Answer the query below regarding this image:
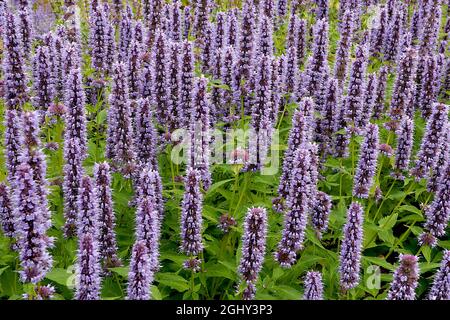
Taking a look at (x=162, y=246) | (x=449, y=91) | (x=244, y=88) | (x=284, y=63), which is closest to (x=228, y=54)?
(x=244, y=88)

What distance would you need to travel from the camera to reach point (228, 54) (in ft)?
25.1

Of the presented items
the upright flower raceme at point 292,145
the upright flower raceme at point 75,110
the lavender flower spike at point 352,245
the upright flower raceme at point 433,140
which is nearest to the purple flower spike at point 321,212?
the upright flower raceme at point 292,145

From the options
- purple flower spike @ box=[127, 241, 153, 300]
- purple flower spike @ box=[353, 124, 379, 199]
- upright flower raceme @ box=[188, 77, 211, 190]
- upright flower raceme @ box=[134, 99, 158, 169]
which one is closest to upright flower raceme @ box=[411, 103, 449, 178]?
purple flower spike @ box=[353, 124, 379, 199]

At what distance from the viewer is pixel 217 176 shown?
7809 millimetres

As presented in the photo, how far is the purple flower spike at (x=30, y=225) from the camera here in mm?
4520

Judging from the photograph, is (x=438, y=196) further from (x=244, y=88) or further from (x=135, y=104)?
(x=135, y=104)

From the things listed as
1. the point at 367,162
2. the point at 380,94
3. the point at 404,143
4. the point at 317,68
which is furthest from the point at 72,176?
the point at 380,94

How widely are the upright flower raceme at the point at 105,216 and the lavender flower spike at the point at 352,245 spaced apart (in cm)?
207

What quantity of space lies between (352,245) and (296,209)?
57cm

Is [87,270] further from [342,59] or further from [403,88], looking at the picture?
[342,59]

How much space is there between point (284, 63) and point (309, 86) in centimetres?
49

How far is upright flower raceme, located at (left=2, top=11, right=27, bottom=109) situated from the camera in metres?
7.30

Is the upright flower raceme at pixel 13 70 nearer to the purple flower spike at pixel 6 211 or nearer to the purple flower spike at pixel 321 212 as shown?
the purple flower spike at pixel 6 211

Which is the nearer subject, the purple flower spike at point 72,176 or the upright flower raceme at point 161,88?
the purple flower spike at point 72,176
